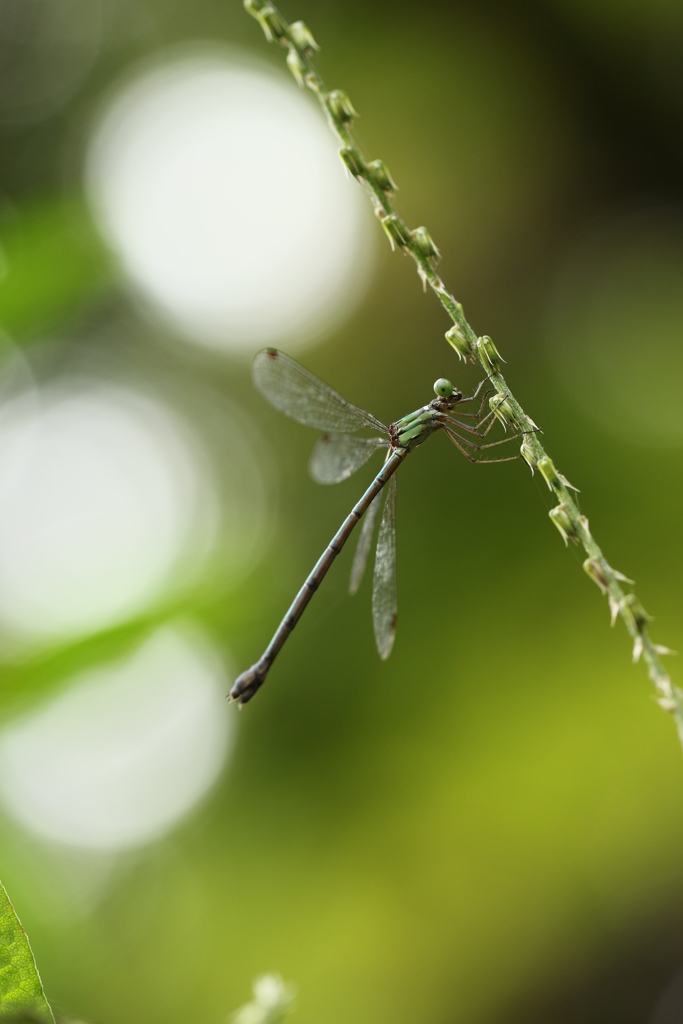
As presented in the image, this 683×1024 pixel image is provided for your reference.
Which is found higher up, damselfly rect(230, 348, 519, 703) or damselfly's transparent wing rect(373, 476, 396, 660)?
damselfly rect(230, 348, 519, 703)

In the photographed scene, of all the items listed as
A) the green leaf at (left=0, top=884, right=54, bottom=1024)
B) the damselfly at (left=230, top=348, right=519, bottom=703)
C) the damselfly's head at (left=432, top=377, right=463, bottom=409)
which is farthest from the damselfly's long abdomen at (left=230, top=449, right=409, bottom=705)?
the green leaf at (left=0, top=884, right=54, bottom=1024)

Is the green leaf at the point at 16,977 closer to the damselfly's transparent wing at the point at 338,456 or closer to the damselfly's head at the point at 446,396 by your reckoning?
the damselfly's head at the point at 446,396

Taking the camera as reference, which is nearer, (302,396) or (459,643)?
(302,396)

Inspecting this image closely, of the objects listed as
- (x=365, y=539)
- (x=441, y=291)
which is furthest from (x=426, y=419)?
(x=441, y=291)

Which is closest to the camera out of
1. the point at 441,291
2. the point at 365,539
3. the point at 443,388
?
the point at 441,291

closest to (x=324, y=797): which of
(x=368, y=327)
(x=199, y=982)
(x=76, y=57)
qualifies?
(x=199, y=982)

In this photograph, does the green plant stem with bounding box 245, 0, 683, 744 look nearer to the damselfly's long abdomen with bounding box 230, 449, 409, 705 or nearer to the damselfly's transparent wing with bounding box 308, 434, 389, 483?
the damselfly's long abdomen with bounding box 230, 449, 409, 705

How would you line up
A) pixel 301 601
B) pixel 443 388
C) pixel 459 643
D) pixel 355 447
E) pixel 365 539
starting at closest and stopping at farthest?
pixel 443 388, pixel 301 601, pixel 365 539, pixel 355 447, pixel 459 643

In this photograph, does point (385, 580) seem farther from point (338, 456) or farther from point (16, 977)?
point (16, 977)
